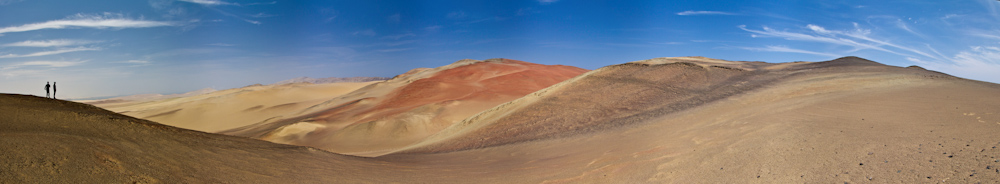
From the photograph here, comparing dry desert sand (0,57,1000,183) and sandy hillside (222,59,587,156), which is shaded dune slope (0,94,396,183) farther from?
sandy hillside (222,59,587,156)

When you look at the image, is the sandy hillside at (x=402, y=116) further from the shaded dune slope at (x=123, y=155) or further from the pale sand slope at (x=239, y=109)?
the shaded dune slope at (x=123, y=155)

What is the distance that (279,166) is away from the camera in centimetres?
742

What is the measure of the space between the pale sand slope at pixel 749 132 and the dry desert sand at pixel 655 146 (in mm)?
34

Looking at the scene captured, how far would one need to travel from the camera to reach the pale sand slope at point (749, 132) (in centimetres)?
632

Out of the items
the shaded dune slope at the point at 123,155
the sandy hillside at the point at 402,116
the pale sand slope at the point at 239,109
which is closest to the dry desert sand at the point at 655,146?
the shaded dune slope at the point at 123,155

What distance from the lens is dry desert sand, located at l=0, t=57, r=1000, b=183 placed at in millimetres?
5570

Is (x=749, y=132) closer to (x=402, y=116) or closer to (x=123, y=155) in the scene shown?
(x=123, y=155)

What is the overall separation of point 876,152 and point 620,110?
9.11 metres

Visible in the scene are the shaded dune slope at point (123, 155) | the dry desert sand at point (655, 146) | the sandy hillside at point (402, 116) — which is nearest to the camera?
the shaded dune slope at point (123, 155)

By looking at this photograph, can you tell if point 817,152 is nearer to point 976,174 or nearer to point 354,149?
point 976,174

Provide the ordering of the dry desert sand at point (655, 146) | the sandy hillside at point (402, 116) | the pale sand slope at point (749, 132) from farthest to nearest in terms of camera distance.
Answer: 1. the sandy hillside at point (402, 116)
2. the pale sand slope at point (749, 132)
3. the dry desert sand at point (655, 146)

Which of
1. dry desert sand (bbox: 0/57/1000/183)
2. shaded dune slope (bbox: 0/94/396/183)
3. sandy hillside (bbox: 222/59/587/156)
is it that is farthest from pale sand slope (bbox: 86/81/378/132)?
shaded dune slope (bbox: 0/94/396/183)

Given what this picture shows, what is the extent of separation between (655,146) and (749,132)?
1620 mm

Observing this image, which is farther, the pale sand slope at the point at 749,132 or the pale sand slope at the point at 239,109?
the pale sand slope at the point at 239,109
